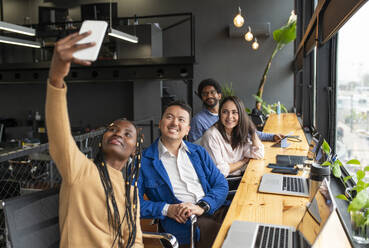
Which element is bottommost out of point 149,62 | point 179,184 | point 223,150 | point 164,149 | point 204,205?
point 204,205

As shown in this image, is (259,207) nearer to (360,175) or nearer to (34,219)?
(360,175)

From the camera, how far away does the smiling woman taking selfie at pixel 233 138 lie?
2.70 m

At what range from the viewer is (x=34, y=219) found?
125 centimetres

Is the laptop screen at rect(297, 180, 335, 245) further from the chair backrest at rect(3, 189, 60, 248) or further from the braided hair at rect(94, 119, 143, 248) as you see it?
the chair backrest at rect(3, 189, 60, 248)

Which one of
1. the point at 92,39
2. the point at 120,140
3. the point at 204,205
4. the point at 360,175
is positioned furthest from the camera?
the point at 204,205

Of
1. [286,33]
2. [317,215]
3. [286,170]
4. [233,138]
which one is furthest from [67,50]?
[286,33]

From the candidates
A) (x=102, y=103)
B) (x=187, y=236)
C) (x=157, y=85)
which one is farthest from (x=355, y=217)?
(x=102, y=103)

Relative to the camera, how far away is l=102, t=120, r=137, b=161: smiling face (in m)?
1.43

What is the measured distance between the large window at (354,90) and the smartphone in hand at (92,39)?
1.56 metres

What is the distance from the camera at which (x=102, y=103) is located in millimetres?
9516

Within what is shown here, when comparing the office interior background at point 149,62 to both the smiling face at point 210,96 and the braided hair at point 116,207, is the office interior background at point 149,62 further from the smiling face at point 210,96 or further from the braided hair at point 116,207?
the braided hair at point 116,207

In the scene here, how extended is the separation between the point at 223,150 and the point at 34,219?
1.73m

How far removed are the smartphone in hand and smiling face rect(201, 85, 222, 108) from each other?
2.99m

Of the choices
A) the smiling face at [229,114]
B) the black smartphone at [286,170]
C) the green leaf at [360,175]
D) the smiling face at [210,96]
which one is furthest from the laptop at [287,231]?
the smiling face at [210,96]
